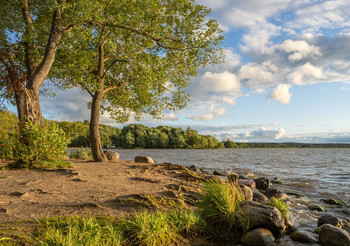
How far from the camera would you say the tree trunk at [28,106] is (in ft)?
42.3

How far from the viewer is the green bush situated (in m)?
12.4

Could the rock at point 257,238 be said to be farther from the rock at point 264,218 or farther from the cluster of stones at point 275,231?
the rock at point 264,218

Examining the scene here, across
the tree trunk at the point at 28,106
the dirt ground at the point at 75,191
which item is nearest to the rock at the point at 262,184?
the dirt ground at the point at 75,191

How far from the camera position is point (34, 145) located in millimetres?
12531

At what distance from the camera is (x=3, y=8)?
47.4ft

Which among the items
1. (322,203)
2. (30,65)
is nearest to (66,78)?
(30,65)

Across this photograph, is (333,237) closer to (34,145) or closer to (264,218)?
(264,218)

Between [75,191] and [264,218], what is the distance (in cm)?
663

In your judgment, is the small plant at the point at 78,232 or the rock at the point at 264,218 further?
the rock at the point at 264,218

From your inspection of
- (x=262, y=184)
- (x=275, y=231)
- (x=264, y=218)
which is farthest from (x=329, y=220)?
(x=262, y=184)

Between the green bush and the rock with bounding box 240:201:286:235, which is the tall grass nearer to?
the rock with bounding box 240:201:286:235

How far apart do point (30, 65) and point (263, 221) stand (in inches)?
608

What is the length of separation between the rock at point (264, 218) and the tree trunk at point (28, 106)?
1198 centimetres

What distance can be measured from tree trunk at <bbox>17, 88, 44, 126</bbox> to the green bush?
43cm
